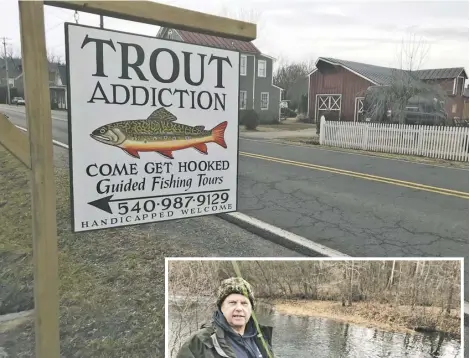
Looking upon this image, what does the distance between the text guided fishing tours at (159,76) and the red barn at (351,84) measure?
25.8m

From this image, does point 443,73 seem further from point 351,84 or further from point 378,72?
point 351,84

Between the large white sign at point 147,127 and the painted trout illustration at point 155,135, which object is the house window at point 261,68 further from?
the painted trout illustration at point 155,135

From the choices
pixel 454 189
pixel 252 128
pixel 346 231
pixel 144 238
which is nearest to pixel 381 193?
pixel 454 189

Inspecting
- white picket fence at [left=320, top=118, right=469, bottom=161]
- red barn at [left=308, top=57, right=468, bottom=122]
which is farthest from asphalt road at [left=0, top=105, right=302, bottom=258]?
red barn at [left=308, top=57, right=468, bottom=122]

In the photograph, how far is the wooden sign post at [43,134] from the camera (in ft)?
6.03

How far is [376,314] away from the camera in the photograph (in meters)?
1.86

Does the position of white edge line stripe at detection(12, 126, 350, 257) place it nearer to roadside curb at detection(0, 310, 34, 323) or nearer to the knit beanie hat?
roadside curb at detection(0, 310, 34, 323)

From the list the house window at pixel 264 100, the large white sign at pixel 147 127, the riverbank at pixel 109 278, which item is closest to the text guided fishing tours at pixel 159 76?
the large white sign at pixel 147 127

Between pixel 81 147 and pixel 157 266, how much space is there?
1799mm

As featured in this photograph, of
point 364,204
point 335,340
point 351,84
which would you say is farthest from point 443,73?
point 335,340

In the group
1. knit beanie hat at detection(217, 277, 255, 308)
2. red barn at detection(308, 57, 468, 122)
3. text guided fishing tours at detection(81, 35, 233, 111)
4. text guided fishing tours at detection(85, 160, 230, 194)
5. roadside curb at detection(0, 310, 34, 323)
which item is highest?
red barn at detection(308, 57, 468, 122)

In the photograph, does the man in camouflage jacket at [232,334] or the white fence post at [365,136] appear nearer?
the man in camouflage jacket at [232,334]

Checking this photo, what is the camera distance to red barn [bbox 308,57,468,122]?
27.7m

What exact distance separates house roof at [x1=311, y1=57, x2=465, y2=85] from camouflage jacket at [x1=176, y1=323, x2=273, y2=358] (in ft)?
86.1
